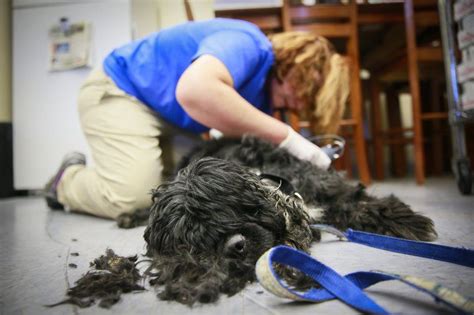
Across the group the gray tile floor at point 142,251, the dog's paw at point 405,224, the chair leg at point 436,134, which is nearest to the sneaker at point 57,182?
the gray tile floor at point 142,251

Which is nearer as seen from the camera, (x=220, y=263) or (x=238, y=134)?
(x=220, y=263)

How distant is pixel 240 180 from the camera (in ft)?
2.64

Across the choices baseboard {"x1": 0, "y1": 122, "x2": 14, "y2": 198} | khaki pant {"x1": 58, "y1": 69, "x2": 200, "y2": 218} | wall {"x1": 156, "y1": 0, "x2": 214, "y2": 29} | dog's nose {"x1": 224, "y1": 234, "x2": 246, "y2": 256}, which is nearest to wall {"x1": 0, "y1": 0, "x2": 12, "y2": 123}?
baseboard {"x1": 0, "y1": 122, "x2": 14, "y2": 198}

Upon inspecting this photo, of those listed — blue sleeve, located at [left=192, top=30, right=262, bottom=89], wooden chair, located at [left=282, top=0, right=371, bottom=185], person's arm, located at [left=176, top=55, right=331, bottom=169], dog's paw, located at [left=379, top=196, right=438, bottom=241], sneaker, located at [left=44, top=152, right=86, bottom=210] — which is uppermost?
wooden chair, located at [left=282, top=0, right=371, bottom=185]

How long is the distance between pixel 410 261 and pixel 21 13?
3.51 meters

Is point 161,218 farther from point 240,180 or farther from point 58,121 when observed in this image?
point 58,121

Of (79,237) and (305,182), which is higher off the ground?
(305,182)

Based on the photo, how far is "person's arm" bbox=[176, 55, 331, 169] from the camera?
122 centimetres

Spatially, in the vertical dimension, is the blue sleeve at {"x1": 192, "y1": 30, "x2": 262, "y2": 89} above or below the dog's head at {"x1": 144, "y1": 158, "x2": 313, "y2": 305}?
above

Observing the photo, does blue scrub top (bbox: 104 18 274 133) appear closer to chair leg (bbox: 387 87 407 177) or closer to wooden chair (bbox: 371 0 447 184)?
wooden chair (bbox: 371 0 447 184)

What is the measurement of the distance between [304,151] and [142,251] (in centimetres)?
69

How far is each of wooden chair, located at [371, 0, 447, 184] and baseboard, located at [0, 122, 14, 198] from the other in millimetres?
3238

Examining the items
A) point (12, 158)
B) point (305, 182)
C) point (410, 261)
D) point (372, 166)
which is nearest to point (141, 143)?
point (305, 182)

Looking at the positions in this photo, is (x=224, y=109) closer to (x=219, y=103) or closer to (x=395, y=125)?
(x=219, y=103)
